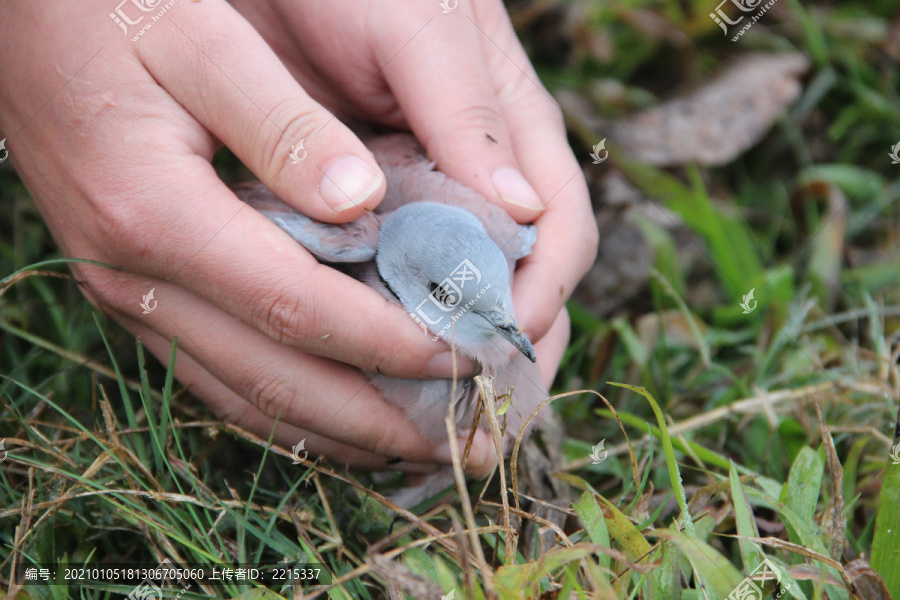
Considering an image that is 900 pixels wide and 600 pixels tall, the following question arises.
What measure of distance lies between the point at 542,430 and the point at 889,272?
2.96 metres

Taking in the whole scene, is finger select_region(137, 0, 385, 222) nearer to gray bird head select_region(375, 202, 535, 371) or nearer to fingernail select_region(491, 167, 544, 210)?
gray bird head select_region(375, 202, 535, 371)

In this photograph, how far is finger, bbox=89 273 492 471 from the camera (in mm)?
2967

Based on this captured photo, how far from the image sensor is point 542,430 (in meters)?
3.46

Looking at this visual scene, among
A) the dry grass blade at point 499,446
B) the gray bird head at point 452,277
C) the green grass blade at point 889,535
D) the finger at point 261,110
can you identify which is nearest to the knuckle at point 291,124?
the finger at point 261,110

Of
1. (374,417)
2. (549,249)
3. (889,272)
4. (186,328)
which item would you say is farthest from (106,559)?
(889,272)

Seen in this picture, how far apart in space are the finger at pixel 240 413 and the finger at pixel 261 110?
97 centimetres

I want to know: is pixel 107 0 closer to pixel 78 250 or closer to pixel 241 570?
pixel 78 250

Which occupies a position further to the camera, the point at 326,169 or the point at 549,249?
the point at 549,249

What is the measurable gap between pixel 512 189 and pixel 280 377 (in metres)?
1.36

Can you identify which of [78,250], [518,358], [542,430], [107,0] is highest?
[107,0]

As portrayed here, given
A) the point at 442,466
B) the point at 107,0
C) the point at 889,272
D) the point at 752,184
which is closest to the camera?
the point at 107,0

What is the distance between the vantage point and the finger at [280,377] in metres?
2.97

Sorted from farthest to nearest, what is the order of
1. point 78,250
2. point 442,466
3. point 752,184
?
point 752,184 → point 442,466 → point 78,250

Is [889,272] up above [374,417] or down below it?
below
